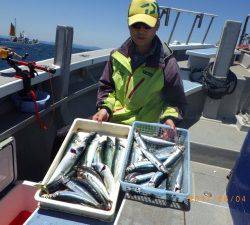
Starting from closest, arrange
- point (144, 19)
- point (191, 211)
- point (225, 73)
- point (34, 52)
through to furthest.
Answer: point (144, 19)
point (191, 211)
point (225, 73)
point (34, 52)

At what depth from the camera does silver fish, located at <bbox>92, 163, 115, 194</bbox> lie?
2.57m

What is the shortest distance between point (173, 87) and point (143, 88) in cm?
33

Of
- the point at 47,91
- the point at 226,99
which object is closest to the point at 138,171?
the point at 47,91

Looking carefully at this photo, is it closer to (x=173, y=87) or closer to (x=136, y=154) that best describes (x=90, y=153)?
(x=136, y=154)

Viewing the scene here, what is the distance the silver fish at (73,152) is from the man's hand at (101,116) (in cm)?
25

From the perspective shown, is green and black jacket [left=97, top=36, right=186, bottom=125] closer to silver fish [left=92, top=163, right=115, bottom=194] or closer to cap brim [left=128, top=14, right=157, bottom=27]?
cap brim [left=128, top=14, right=157, bottom=27]

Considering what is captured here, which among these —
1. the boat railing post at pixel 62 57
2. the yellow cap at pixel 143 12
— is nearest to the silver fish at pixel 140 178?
the yellow cap at pixel 143 12

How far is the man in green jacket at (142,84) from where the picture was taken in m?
3.64

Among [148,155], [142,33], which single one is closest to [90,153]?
[148,155]

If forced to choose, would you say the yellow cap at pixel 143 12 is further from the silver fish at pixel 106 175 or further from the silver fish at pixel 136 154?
the silver fish at pixel 106 175

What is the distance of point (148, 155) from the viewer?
113 inches

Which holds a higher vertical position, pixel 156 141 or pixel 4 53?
pixel 4 53

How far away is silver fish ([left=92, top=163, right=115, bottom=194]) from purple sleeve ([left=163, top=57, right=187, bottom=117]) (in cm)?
137

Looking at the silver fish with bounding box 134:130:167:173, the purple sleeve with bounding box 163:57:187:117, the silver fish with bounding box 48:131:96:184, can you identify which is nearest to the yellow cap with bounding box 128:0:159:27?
the purple sleeve with bounding box 163:57:187:117
